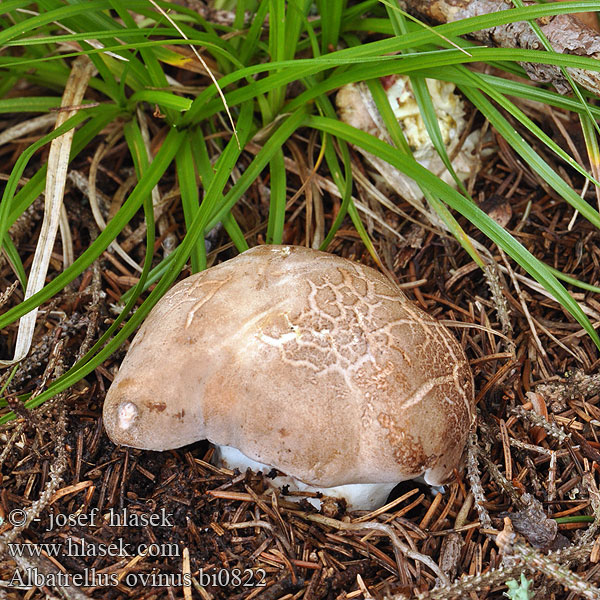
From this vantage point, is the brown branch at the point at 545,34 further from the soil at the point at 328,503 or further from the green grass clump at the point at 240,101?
the soil at the point at 328,503

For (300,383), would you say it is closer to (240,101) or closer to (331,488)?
(331,488)

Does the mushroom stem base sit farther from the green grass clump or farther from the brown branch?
the brown branch

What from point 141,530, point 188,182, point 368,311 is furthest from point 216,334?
point 188,182

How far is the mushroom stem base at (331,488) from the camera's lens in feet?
7.43

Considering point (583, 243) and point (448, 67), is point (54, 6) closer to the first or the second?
point (448, 67)

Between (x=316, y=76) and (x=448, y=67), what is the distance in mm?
612

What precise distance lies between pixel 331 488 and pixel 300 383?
0.47m

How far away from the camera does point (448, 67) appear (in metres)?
2.82

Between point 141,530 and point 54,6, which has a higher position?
point 54,6

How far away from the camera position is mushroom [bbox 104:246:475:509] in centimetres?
203

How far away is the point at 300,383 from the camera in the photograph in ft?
6.63

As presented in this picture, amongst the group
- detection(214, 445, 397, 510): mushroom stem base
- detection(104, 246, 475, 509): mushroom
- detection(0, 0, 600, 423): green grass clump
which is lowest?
detection(214, 445, 397, 510): mushroom stem base

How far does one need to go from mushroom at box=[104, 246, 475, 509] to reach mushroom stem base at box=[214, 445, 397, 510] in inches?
3.4

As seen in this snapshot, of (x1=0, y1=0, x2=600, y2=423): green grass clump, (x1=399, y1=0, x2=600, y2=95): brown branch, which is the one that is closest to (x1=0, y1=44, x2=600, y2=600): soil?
(x1=0, y1=0, x2=600, y2=423): green grass clump
